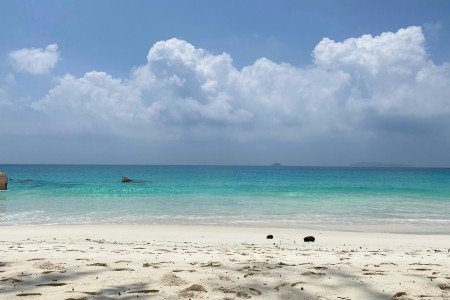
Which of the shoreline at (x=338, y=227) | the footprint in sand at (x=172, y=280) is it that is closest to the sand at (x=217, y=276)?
the footprint in sand at (x=172, y=280)

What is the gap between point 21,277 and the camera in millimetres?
5082

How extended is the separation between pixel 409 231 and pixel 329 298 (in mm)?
12113

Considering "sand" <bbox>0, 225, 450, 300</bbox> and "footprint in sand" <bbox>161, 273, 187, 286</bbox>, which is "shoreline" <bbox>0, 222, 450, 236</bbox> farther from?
"footprint in sand" <bbox>161, 273, 187, 286</bbox>

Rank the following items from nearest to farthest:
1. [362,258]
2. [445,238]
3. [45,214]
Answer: [362,258]
[445,238]
[45,214]

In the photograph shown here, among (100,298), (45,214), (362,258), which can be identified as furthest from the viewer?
Result: (45,214)

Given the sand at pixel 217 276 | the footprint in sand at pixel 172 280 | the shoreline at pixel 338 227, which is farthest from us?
the shoreline at pixel 338 227

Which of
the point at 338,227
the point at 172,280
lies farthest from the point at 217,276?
the point at 338,227

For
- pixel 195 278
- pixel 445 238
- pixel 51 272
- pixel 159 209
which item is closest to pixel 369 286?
pixel 195 278

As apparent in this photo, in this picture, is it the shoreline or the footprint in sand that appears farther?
the shoreline

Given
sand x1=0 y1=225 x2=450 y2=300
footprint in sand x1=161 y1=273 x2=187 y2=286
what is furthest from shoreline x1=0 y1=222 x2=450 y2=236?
footprint in sand x1=161 y1=273 x2=187 y2=286

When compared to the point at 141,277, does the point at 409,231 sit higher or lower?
lower

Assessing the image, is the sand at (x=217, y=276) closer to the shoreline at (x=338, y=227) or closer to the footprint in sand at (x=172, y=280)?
the footprint in sand at (x=172, y=280)

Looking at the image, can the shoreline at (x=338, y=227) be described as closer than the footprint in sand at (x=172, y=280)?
No

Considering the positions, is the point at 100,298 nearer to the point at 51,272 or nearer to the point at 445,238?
the point at 51,272
